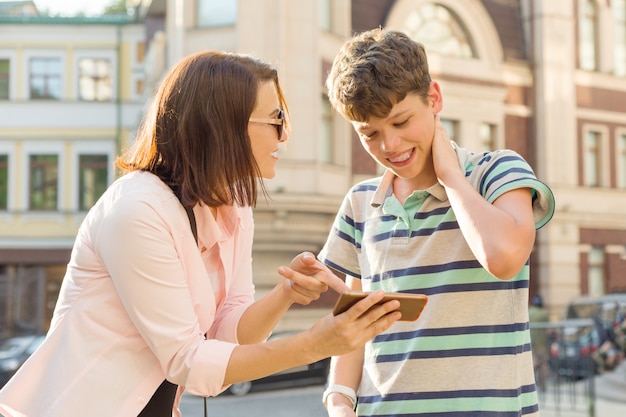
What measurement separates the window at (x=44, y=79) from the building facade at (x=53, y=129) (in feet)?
0.11

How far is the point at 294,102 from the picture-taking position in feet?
62.4

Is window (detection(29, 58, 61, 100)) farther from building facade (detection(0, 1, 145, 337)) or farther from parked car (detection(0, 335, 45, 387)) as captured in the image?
parked car (detection(0, 335, 45, 387))

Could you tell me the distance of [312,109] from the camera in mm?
19250

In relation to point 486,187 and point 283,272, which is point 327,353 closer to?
point 283,272

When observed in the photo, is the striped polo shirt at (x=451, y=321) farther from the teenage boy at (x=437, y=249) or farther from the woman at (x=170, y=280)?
the woman at (x=170, y=280)

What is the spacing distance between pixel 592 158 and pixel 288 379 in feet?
39.6

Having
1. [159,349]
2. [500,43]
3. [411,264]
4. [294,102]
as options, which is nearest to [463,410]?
[411,264]

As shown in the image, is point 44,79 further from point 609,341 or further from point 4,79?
point 609,341

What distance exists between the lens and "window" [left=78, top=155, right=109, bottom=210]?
30.5m

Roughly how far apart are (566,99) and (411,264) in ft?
74.9

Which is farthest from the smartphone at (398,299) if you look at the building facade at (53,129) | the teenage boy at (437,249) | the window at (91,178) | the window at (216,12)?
the window at (91,178)

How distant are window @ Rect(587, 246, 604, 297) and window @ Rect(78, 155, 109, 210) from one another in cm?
1523

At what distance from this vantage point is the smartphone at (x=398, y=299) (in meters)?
2.25

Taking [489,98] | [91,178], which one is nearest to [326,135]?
[489,98]
